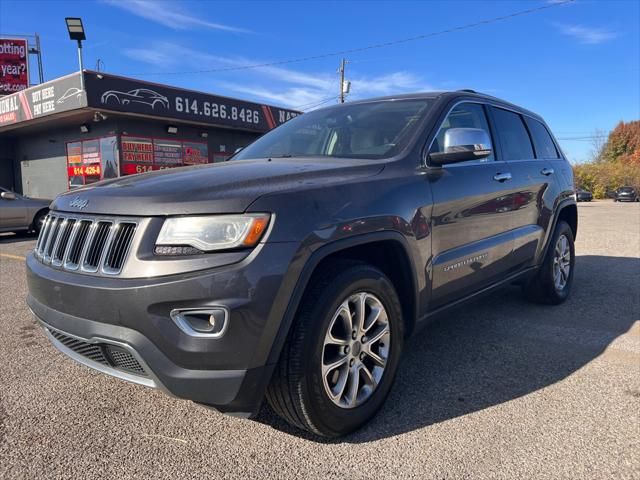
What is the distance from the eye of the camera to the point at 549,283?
4566 mm

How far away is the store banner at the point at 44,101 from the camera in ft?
43.4

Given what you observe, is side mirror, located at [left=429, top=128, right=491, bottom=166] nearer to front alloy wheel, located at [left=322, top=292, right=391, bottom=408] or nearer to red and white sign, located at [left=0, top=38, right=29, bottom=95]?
front alloy wheel, located at [left=322, top=292, right=391, bottom=408]

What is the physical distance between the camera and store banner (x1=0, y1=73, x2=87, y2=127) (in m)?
13.2

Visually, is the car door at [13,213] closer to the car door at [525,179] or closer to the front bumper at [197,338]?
the front bumper at [197,338]

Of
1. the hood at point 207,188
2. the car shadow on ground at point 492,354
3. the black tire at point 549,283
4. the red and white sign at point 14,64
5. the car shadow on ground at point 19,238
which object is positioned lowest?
the car shadow on ground at point 19,238

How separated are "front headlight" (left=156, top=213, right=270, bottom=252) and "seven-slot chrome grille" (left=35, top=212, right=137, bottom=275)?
194 mm

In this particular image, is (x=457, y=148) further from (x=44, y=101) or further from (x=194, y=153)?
(x=194, y=153)

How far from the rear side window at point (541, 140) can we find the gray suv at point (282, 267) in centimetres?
163

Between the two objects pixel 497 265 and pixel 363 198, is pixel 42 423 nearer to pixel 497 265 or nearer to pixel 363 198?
pixel 363 198

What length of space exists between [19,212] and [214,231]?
35.9 ft

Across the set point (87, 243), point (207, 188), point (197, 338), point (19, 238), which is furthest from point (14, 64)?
point (197, 338)

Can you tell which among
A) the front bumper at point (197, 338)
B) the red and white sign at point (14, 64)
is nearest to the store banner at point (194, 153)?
the red and white sign at point (14, 64)

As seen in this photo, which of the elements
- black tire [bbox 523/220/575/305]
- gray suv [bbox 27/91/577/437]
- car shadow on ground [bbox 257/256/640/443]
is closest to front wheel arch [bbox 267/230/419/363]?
gray suv [bbox 27/91/577/437]

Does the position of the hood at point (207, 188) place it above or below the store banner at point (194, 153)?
below
